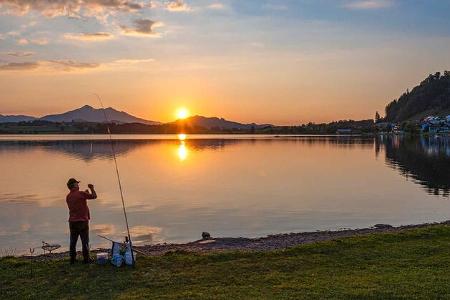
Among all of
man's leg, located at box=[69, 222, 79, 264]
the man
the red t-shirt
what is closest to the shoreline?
man's leg, located at box=[69, 222, 79, 264]

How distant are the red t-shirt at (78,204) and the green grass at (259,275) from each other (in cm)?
138

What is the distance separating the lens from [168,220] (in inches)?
1049

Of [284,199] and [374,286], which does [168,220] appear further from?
[374,286]

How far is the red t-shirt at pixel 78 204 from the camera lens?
13.0 meters

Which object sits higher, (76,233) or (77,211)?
(77,211)

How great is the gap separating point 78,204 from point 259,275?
5.21 meters

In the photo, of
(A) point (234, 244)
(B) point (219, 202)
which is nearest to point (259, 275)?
(A) point (234, 244)

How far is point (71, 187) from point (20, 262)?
2.75 meters

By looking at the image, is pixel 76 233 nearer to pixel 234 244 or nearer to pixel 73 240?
pixel 73 240

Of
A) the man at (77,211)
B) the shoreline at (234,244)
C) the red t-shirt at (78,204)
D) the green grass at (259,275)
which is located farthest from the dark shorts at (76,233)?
the shoreline at (234,244)

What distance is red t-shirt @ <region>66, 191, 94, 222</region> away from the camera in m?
13.0

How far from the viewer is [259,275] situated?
39.6 feet

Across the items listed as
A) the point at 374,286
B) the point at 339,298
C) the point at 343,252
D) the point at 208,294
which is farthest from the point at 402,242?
the point at 208,294

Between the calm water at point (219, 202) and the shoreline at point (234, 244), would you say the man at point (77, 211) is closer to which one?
the shoreline at point (234, 244)
